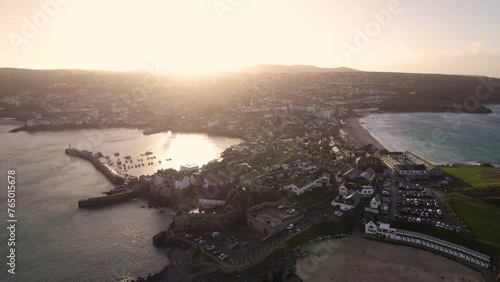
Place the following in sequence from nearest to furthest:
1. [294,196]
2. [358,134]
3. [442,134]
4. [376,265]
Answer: [376,265] → [294,196] → [358,134] → [442,134]

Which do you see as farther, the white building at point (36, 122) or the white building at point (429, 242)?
the white building at point (36, 122)

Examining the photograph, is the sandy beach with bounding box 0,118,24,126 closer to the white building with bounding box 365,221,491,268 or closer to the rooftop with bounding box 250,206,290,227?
the rooftop with bounding box 250,206,290,227

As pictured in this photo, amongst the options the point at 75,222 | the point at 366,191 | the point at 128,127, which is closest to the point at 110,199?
the point at 75,222

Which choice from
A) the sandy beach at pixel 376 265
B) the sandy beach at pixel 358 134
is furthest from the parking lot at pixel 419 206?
the sandy beach at pixel 358 134

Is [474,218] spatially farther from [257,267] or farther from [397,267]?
[257,267]

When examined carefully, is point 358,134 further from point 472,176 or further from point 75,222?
point 75,222

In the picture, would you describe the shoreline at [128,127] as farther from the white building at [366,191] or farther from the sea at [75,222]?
the white building at [366,191]
